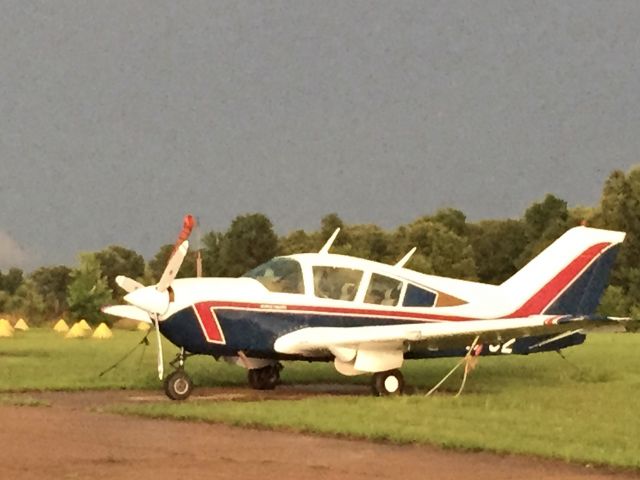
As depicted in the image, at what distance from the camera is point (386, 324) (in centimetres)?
1756

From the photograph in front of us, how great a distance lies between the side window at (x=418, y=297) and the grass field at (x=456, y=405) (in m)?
1.59

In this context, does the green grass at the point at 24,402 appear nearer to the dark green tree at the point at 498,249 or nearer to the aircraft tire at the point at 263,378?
the aircraft tire at the point at 263,378

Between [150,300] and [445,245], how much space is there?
60.6 metres

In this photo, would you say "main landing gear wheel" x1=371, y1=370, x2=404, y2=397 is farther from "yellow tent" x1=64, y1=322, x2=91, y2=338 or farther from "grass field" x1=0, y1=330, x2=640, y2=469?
"yellow tent" x1=64, y1=322, x2=91, y2=338

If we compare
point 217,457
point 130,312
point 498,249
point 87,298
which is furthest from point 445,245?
point 217,457

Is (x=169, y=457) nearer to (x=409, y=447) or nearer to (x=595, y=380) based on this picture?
(x=409, y=447)

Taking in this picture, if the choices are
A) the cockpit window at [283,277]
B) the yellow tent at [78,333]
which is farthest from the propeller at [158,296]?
the yellow tent at [78,333]

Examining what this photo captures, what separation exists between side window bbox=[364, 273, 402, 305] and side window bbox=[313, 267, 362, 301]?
293 mm

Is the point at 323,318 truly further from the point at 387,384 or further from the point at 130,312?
the point at 130,312

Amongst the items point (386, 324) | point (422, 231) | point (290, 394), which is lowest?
point (290, 394)

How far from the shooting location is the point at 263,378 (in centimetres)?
1872

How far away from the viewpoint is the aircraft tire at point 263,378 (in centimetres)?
1869

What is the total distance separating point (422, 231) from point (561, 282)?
58592 mm

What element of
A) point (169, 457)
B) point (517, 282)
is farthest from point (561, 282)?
point (169, 457)
